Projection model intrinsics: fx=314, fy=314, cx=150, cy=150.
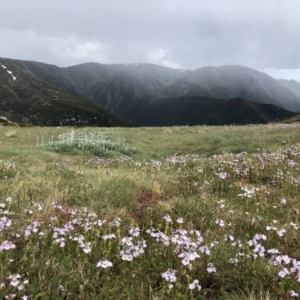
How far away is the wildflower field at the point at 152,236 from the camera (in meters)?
3.48

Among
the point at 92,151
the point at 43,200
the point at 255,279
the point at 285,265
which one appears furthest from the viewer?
the point at 92,151

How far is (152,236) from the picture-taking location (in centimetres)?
488

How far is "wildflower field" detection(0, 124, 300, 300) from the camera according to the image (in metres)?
3.48

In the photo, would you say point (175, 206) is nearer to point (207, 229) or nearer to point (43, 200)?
point (207, 229)

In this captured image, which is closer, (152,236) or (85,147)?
(152,236)

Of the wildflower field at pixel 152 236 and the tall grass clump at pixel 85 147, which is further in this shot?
the tall grass clump at pixel 85 147

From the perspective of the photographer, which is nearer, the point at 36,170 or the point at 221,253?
the point at 221,253

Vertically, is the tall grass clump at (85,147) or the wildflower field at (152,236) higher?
the wildflower field at (152,236)

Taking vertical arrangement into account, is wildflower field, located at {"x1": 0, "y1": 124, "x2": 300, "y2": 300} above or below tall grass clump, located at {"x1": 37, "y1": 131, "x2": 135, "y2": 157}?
above

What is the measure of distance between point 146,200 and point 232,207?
1859 millimetres

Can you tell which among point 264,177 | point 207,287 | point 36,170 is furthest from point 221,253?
point 36,170

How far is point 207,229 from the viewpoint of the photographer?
551 centimetres

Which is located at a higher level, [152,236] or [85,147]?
[152,236]

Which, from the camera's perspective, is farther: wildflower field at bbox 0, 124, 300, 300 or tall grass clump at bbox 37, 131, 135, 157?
tall grass clump at bbox 37, 131, 135, 157
